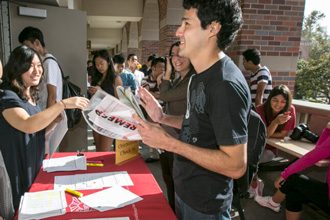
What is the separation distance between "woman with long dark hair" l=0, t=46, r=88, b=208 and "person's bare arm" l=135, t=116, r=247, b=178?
0.70m

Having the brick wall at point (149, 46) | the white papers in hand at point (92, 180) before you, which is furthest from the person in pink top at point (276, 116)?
the brick wall at point (149, 46)

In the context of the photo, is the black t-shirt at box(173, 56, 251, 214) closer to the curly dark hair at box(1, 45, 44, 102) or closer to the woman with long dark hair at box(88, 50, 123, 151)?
the curly dark hair at box(1, 45, 44, 102)

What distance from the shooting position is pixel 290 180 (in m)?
2.53

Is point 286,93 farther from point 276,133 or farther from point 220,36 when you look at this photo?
point 220,36

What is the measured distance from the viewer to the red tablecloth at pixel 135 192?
1280 mm

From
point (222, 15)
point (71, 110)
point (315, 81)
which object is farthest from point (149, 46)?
point (222, 15)

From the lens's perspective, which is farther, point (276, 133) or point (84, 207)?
point (276, 133)

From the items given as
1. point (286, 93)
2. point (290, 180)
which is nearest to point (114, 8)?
point (286, 93)

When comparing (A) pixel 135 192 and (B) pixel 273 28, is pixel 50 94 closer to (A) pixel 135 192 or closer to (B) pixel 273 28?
(A) pixel 135 192

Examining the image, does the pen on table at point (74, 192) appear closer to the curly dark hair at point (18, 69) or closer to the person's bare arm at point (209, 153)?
the person's bare arm at point (209, 153)

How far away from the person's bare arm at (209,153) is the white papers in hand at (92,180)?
518 millimetres

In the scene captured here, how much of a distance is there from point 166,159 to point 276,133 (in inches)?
53.0

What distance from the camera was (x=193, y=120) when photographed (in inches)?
48.4

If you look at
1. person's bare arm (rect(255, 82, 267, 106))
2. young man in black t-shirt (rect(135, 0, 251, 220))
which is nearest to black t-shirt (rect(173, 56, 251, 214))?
young man in black t-shirt (rect(135, 0, 251, 220))
